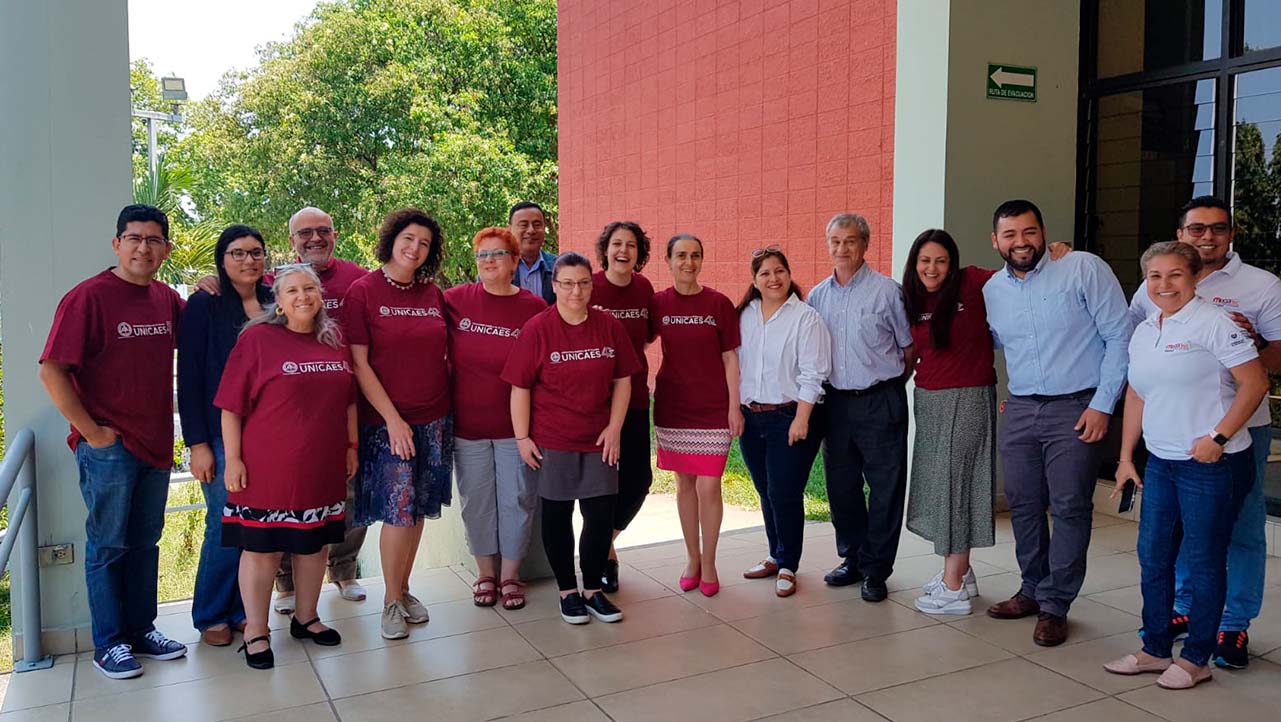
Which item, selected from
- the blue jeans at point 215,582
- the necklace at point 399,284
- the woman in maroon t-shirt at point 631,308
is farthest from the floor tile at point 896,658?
the blue jeans at point 215,582

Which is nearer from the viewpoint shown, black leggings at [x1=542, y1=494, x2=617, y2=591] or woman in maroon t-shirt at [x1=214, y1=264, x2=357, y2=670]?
woman in maroon t-shirt at [x1=214, y1=264, x2=357, y2=670]

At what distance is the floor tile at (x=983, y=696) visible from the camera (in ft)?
10.6

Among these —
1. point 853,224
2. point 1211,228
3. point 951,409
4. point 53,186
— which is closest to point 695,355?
point 853,224

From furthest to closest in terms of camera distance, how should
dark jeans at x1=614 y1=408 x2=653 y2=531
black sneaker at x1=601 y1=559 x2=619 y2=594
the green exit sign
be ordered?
1. the green exit sign
2. black sneaker at x1=601 y1=559 x2=619 y2=594
3. dark jeans at x1=614 y1=408 x2=653 y2=531

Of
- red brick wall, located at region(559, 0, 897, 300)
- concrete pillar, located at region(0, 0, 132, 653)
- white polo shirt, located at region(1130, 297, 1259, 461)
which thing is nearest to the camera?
white polo shirt, located at region(1130, 297, 1259, 461)

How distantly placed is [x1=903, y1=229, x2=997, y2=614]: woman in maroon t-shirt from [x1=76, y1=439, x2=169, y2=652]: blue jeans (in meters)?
3.00

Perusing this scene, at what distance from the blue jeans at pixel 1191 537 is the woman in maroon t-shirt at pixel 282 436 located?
2838 mm

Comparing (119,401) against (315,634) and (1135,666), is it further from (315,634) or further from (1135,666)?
(1135,666)

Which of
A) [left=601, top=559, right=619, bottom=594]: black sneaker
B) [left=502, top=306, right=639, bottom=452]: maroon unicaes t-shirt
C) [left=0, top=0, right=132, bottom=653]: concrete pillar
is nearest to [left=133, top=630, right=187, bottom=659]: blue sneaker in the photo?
[left=0, top=0, right=132, bottom=653]: concrete pillar

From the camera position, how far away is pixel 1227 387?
325 cm

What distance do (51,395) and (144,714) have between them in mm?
1100

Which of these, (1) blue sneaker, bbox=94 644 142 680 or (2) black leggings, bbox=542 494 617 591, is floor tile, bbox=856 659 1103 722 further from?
(1) blue sneaker, bbox=94 644 142 680

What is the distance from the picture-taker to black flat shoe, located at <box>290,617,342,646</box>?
12.7 ft

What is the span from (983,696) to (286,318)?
108 inches
